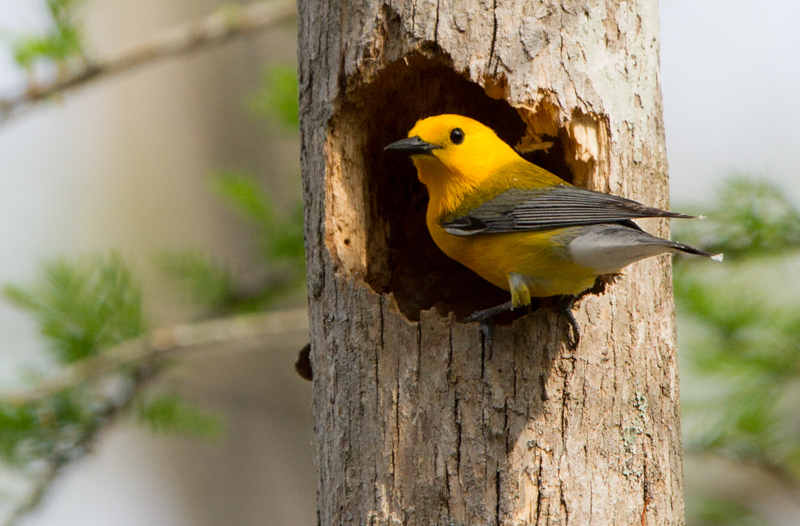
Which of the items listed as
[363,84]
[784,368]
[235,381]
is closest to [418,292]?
[363,84]

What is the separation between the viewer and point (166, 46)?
4.30 m

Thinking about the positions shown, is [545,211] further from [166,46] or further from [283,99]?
[166,46]

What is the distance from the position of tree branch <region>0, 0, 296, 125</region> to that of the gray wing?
6.61ft

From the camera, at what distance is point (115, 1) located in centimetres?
790

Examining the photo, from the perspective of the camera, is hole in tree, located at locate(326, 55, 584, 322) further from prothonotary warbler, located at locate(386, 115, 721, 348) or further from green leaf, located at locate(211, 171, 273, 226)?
green leaf, located at locate(211, 171, 273, 226)

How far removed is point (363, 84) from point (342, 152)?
0.98ft

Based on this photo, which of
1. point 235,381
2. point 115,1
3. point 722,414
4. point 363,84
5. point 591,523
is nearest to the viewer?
point 591,523

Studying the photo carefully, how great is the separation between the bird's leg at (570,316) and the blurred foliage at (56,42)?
2.82m


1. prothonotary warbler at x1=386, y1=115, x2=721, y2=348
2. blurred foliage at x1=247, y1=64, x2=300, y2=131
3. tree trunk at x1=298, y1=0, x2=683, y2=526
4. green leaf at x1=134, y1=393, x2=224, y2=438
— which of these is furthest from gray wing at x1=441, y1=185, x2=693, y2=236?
green leaf at x1=134, y1=393, x2=224, y2=438

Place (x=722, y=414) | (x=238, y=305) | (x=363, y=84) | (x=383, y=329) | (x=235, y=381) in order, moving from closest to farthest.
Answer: (x=383, y=329)
(x=363, y=84)
(x=722, y=414)
(x=238, y=305)
(x=235, y=381)

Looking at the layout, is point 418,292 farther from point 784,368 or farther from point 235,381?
point 235,381

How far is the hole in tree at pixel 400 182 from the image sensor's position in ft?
10.2

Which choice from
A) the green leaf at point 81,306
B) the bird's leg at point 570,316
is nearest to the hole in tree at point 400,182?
the bird's leg at point 570,316

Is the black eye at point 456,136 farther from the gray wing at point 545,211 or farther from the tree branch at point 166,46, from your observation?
the tree branch at point 166,46
